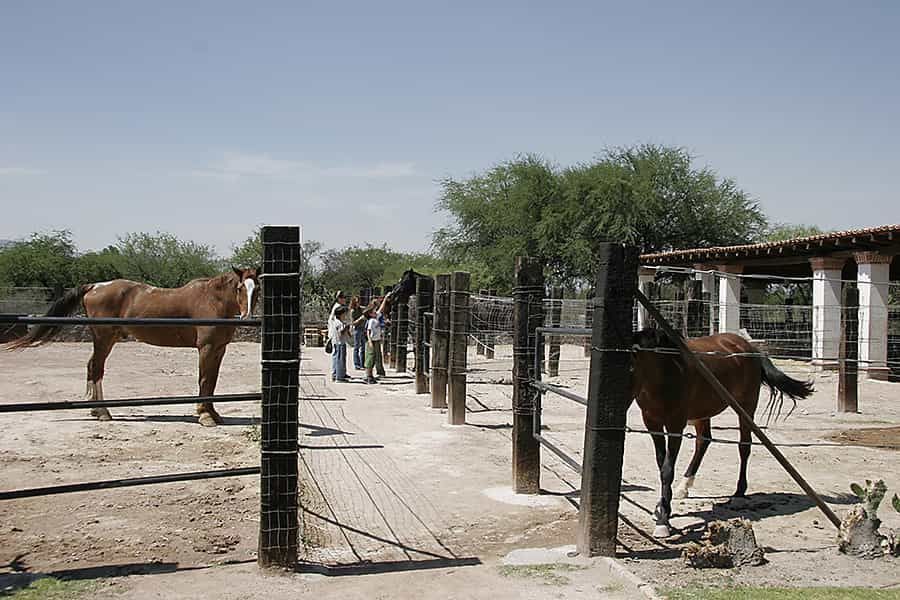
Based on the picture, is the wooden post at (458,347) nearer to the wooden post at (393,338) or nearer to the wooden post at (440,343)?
the wooden post at (440,343)

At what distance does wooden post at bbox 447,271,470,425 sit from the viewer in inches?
417

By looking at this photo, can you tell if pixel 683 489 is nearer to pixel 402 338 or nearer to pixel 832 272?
pixel 402 338

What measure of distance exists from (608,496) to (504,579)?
2.89ft

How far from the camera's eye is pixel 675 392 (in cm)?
589

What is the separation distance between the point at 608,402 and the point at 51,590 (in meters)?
3.34

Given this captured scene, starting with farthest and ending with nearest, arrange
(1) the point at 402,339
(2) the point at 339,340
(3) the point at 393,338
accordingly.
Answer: (3) the point at 393,338 < (1) the point at 402,339 < (2) the point at 339,340

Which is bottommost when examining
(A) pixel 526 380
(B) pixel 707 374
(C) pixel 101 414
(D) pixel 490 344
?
(C) pixel 101 414

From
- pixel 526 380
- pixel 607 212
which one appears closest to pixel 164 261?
pixel 607 212

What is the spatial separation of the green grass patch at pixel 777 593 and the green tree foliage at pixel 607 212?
29963mm

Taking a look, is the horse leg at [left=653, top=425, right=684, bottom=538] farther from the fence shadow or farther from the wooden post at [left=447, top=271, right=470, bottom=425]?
the wooden post at [left=447, top=271, right=470, bottom=425]

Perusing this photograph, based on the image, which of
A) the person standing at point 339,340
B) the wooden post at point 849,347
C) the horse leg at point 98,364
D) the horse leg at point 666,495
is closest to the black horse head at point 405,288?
the person standing at point 339,340

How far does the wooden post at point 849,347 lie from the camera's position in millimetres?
12008

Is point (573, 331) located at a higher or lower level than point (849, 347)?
higher

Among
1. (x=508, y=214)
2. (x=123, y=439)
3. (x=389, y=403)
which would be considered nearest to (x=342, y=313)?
(x=389, y=403)
